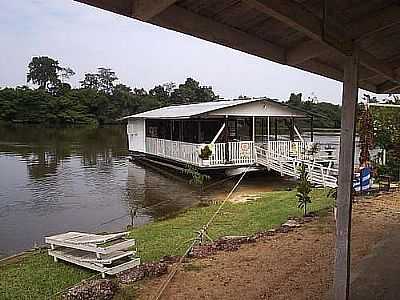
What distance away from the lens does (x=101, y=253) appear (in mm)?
5617

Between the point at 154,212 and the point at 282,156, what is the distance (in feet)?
19.7

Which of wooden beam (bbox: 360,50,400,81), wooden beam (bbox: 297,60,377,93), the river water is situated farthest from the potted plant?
wooden beam (bbox: 360,50,400,81)

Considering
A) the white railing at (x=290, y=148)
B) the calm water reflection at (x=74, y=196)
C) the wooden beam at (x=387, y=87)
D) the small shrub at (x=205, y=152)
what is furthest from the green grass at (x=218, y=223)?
the white railing at (x=290, y=148)

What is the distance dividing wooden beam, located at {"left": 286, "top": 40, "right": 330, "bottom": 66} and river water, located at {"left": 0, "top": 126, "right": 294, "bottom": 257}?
20.3 feet

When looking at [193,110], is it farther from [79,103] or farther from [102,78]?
→ [102,78]

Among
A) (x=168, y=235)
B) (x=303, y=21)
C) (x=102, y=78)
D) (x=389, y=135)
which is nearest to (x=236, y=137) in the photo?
(x=389, y=135)

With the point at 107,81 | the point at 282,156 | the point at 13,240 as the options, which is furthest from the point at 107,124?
→ the point at 13,240

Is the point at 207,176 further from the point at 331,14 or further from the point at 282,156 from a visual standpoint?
the point at 331,14

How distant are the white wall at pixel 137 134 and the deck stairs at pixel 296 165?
27.4ft

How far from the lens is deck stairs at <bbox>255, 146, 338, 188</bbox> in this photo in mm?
12002

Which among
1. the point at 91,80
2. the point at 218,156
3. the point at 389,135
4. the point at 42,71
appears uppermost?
the point at 42,71

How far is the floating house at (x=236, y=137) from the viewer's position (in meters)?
15.4

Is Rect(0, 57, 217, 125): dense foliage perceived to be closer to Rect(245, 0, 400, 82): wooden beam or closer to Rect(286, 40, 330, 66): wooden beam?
Rect(286, 40, 330, 66): wooden beam

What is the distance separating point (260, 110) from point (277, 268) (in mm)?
12266
